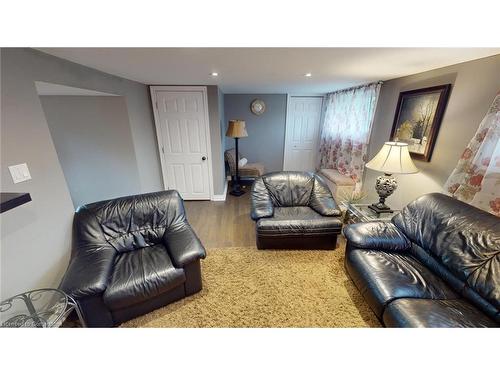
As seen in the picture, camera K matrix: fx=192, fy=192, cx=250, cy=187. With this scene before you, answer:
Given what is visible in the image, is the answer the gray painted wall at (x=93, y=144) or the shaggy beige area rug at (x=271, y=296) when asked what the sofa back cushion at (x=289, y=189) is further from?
the gray painted wall at (x=93, y=144)

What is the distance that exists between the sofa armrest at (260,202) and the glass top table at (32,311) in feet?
5.39

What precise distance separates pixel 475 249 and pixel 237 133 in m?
3.24

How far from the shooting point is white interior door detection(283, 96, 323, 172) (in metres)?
4.55

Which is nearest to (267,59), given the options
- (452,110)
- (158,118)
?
(452,110)

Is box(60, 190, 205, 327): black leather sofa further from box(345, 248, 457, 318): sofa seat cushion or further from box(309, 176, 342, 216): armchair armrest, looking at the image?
box(309, 176, 342, 216): armchair armrest

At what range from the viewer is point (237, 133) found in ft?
11.9

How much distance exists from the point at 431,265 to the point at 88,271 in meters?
2.60

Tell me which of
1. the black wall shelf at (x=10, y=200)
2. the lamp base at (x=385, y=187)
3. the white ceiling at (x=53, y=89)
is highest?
the white ceiling at (x=53, y=89)

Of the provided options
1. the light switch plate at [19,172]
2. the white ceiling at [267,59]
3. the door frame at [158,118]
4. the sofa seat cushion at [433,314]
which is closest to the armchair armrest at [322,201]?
the sofa seat cushion at [433,314]

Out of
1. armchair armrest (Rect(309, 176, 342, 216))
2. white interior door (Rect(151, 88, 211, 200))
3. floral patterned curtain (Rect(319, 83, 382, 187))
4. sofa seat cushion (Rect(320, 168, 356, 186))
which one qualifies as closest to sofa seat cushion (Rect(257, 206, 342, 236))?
armchair armrest (Rect(309, 176, 342, 216))

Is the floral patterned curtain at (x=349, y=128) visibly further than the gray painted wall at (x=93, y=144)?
Yes

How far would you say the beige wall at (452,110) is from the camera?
153cm

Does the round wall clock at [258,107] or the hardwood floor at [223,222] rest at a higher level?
the round wall clock at [258,107]
